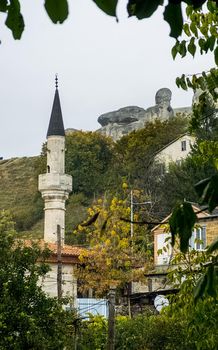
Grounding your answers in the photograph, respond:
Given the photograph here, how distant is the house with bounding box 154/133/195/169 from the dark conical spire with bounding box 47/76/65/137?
39.6ft

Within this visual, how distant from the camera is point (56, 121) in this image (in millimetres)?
51406

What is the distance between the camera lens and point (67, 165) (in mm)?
70875

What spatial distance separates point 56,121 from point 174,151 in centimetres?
1526

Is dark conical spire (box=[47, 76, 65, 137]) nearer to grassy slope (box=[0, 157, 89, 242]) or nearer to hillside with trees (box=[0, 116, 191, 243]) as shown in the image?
hillside with trees (box=[0, 116, 191, 243])

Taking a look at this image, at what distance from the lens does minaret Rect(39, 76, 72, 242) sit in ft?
154

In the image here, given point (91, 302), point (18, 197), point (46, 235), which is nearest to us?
point (91, 302)

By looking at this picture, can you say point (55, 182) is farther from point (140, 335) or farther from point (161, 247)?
point (140, 335)

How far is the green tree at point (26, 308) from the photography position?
2103 cm

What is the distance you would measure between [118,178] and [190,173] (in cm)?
1393

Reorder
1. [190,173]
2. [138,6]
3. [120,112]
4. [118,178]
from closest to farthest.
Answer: [138,6], [190,173], [118,178], [120,112]

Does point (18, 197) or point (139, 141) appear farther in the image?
point (18, 197)

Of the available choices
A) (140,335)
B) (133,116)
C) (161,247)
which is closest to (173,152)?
(161,247)

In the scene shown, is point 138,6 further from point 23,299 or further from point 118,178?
point 118,178

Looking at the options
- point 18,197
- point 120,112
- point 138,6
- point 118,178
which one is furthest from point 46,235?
point 120,112
